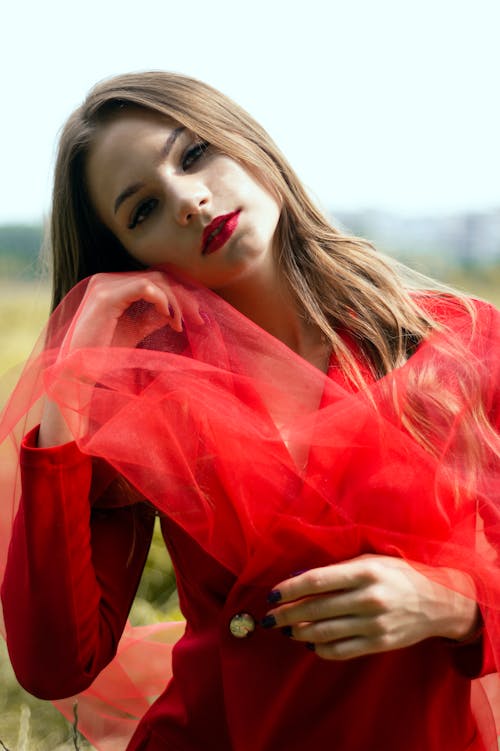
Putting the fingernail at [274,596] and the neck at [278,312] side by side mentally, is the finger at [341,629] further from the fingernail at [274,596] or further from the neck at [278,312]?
the neck at [278,312]

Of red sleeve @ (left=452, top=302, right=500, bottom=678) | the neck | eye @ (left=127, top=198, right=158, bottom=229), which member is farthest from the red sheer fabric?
eye @ (left=127, top=198, right=158, bottom=229)

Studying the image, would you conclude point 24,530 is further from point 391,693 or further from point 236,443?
point 391,693

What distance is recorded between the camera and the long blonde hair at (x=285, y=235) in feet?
4.96

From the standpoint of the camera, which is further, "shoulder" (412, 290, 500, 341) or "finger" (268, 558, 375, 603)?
"shoulder" (412, 290, 500, 341)

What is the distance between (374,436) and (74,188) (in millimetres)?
762

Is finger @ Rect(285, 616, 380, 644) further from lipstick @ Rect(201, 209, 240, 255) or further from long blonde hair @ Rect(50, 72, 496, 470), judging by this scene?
lipstick @ Rect(201, 209, 240, 255)

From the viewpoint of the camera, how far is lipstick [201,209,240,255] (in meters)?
1.42

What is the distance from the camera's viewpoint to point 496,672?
131cm

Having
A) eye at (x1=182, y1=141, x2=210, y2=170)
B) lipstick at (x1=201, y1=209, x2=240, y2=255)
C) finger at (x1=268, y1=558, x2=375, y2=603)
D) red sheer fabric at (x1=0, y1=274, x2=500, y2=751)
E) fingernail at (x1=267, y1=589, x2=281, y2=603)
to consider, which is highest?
eye at (x1=182, y1=141, x2=210, y2=170)

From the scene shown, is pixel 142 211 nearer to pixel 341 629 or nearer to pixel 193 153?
pixel 193 153

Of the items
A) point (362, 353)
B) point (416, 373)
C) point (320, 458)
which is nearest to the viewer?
point (320, 458)

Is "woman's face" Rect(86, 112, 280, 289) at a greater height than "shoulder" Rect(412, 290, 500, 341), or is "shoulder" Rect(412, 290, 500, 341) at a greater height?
"woman's face" Rect(86, 112, 280, 289)

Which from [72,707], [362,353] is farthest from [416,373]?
[72,707]

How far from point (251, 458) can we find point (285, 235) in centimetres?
49
